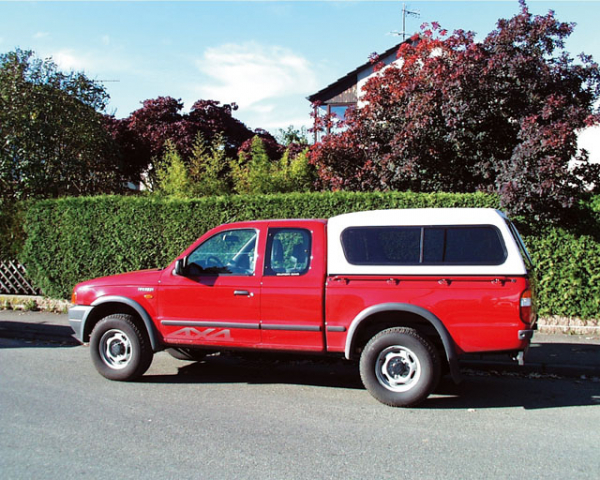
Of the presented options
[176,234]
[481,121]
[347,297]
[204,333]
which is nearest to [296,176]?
[176,234]

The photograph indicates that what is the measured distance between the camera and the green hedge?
9.26 m

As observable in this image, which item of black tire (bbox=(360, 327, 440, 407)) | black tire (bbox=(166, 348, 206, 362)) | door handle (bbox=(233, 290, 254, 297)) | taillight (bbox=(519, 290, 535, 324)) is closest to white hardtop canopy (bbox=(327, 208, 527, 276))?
taillight (bbox=(519, 290, 535, 324))

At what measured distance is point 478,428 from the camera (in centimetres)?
504

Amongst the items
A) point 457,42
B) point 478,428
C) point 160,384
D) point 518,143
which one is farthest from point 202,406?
point 457,42

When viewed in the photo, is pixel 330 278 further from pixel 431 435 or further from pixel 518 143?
pixel 518 143

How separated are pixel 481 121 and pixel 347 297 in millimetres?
6578

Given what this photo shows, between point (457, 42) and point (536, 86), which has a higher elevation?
point (457, 42)

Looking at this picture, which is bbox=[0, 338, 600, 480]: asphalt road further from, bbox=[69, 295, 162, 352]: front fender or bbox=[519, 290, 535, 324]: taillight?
bbox=[519, 290, 535, 324]: taillight

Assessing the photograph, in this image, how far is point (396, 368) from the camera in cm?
571

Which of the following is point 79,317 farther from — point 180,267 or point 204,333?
point 204,333

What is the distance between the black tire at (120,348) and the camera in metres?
6.54

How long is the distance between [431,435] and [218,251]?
10.3 ft

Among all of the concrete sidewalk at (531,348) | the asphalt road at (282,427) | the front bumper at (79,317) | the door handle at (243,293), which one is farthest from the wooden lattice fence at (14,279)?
the door handle at (243,293)

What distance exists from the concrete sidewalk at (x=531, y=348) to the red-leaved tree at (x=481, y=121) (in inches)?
84.6
